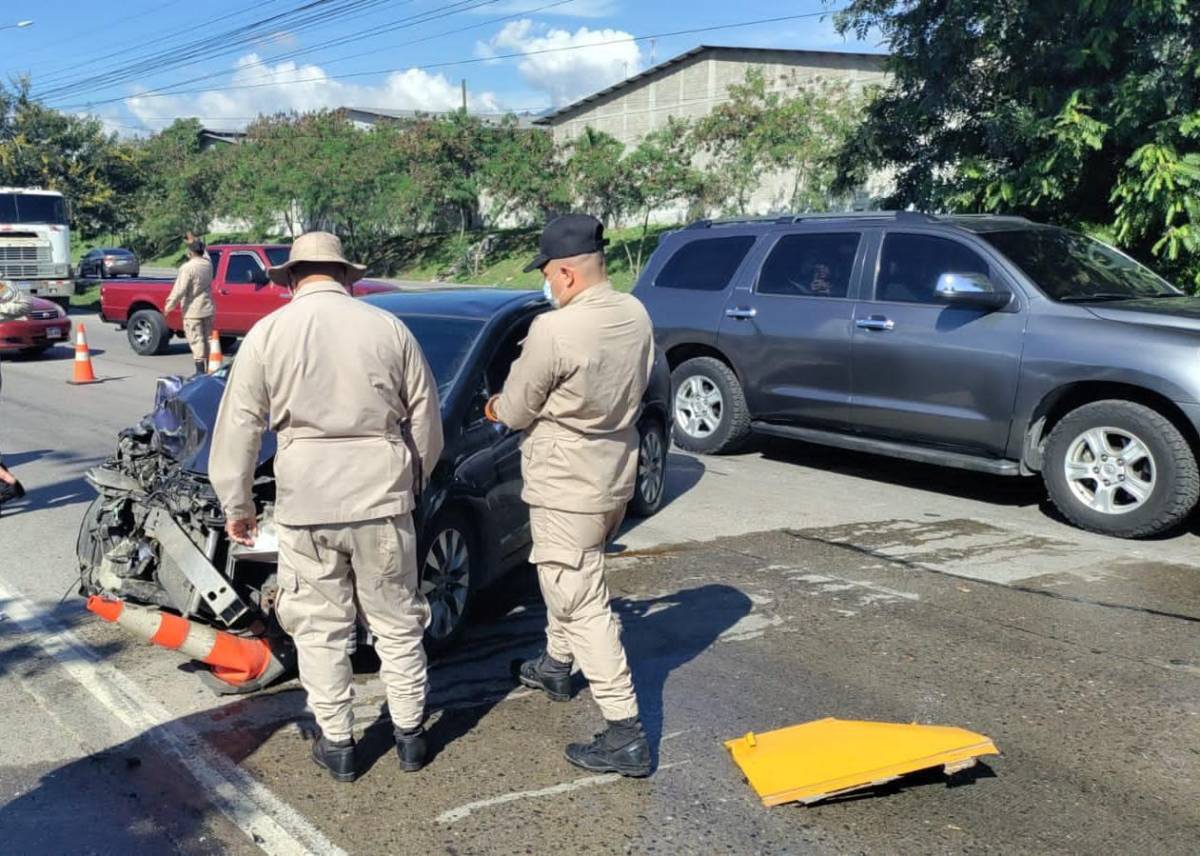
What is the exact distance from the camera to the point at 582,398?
369cm

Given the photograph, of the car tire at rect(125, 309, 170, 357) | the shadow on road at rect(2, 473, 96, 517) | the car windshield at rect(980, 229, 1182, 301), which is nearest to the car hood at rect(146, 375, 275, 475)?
the shadow on road at rect(2, 473, 96, 517)

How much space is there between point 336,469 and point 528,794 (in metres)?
1.27

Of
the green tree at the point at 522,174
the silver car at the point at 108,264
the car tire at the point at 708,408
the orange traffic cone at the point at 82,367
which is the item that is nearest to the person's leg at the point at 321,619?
the car tire at the point at 708,408

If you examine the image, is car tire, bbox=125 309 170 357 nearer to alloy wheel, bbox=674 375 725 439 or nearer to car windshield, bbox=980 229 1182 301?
alloy wheel, bbox=674 375 725 439

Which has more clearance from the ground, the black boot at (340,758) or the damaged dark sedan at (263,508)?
the damaged dark sedan at (263,508)

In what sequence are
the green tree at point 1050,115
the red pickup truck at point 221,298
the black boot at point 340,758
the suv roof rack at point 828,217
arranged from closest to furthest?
the black boot at point 340,758, the suv roof rack at point 828,217, the green tree at point 1050,115, the red pickup truck at point 221,298

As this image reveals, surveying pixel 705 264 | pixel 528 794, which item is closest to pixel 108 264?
pixel 705 264

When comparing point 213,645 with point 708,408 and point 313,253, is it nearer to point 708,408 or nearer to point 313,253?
point 313,253

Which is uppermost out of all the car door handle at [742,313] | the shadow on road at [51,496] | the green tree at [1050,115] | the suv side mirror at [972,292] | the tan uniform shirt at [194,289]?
the green tree at [1050,115]

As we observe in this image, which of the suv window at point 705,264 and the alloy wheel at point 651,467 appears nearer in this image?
the alloy wheel at point 651,467

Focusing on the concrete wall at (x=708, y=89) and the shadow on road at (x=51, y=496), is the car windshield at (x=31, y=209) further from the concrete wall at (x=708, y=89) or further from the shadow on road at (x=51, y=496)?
the shadow on road at (x=51, y=496)

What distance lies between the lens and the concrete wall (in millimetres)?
32469

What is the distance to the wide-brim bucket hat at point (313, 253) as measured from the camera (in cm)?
361

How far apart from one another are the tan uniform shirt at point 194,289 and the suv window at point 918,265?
31.2ft
